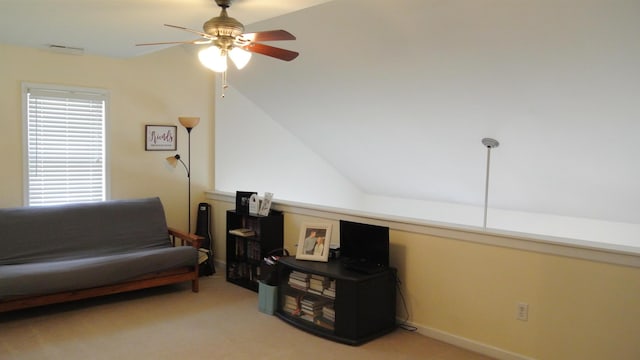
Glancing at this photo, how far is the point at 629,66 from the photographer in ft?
10.5

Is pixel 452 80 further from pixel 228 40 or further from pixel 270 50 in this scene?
pixel 228 40

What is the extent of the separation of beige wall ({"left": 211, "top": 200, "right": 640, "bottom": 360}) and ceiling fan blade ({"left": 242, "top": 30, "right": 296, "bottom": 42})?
175cm

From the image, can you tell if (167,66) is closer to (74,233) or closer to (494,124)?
(74,233)

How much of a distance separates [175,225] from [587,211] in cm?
456

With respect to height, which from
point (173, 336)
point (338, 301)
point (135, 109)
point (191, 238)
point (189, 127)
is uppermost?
point (135, 109)

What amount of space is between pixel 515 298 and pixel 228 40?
244cm

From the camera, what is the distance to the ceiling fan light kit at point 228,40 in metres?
2.74

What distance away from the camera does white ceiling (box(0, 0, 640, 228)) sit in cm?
312

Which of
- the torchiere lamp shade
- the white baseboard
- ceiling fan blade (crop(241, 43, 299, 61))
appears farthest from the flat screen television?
the torchiere lamp shade

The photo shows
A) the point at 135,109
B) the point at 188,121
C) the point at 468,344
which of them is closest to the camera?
the point at 468,344

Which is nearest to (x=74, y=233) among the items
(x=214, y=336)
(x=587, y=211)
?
(x=214, y=336)

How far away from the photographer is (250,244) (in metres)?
4.69

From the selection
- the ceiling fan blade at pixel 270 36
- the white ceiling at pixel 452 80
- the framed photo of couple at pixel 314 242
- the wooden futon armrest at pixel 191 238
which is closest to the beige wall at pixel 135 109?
the white ceiling at pixel 452 80

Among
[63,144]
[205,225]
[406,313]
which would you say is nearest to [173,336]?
[406,313]
